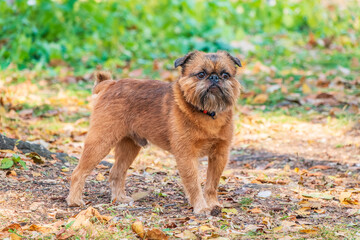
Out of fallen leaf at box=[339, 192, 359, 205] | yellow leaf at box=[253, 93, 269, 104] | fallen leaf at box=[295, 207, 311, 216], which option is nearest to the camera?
fallen leaf at box=[295, 207, 311, 216]

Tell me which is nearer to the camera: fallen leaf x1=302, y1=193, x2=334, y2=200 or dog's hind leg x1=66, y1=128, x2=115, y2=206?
fallen leaf x1=302, y1=193, x2=334, y2=200

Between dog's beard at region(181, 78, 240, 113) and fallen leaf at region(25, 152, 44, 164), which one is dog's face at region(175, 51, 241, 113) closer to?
dog's beard at region(181, 78, 240, 113)

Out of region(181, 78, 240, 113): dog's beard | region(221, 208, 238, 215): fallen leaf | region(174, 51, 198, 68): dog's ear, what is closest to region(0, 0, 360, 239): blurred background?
region(221, 208, 238, 215): fallen leaf

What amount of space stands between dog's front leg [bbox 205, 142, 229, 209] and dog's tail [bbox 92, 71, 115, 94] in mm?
1325

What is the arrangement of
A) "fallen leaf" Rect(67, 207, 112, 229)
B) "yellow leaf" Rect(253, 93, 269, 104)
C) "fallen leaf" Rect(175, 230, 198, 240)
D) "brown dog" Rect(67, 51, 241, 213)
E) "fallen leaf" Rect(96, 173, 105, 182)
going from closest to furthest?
1. "fallen leaf" Rect(175, 230, 198, 240)
2. "fallen leaf" Rect(67, 207, 112, 229)
3. "brown dog" Rect(67, 51, 241, 213)
4. "fallen leaf" Rect(96, 173, 105, 182)
5. "yellow leaf" Rect(253, 93, 269, 104)

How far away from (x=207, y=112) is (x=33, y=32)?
8520mm

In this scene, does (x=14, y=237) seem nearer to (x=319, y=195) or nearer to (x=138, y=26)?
→ (x=319, y=195)

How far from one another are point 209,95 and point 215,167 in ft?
2.38

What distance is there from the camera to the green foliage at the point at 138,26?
1138cm

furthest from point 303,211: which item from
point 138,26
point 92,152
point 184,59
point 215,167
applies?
point 138,26

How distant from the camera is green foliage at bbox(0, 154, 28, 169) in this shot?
5016 millimetres

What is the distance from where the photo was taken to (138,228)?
369cm

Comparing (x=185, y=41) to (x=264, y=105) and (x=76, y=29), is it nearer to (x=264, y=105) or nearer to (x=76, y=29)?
(x=76, y=29)

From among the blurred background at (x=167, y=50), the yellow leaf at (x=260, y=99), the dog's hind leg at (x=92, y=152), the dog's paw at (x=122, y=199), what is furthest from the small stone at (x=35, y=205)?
the yellow leaf at (x=260, y=99)
